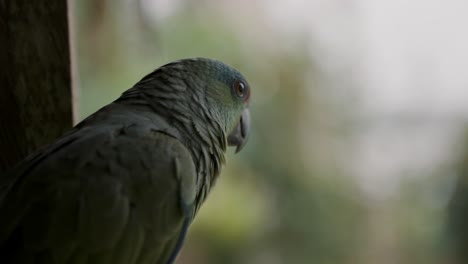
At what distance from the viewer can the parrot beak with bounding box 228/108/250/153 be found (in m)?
1.10

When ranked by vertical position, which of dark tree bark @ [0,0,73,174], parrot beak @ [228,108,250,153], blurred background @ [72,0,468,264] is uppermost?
dark tree bark @ [0,0,73,174]

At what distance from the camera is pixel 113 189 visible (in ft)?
2.40

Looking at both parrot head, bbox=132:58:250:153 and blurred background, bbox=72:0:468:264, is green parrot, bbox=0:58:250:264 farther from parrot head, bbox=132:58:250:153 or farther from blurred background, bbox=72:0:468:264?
blurred background, bbox=72:0:468:264

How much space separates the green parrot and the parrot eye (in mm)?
146

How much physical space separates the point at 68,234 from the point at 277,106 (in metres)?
1.97

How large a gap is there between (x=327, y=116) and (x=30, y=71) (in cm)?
189

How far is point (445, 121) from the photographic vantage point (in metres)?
2.44

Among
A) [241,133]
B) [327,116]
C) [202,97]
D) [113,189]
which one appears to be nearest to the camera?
[113,189]

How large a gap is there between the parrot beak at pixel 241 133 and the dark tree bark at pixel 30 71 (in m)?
0.32

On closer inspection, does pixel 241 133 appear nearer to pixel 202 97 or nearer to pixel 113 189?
pixel 202 97

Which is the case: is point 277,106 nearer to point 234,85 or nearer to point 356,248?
point 356,248

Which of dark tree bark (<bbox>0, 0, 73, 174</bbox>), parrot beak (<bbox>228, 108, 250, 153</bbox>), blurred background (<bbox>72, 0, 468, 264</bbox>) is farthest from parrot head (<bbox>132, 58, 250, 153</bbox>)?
blurred background (<bbox>72, 0, 468, 264</bbox>)

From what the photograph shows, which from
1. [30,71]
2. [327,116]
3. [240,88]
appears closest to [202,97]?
[240,88]

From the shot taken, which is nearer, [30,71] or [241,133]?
[30,71]
